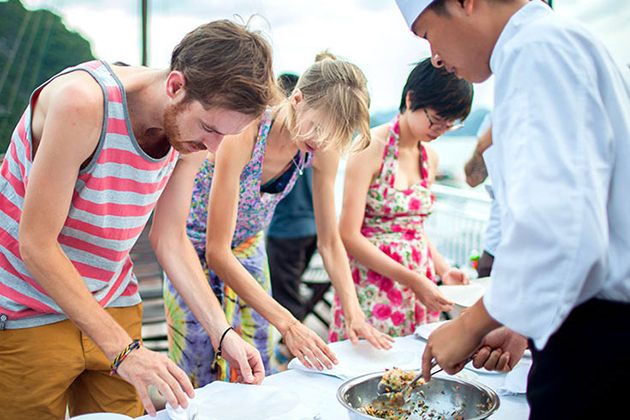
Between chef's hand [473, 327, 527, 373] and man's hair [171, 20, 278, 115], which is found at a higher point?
man's hair [171, 20, 278, 115]

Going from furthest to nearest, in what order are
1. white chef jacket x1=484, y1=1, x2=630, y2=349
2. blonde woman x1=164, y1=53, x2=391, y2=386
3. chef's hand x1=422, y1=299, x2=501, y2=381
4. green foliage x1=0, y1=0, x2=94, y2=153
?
green foliage x1=0, y1=0, x2=94, y2=153 → blonde woman x1=164, y1=53, x2=391, y2=386 → chef's hand x1=422, y1=299, x2=501, y2=381 → white chef jacket x1=484, y1=1, x2=630, y2=349

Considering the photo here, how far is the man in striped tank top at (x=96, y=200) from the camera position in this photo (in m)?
1.06

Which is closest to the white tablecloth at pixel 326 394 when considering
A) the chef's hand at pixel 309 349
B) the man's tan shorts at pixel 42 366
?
the chef's hand at pixel 309 349

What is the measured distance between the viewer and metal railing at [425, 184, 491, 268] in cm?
444

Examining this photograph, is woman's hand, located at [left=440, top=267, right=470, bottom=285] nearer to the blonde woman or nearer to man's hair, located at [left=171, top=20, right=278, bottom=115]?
the blonde woman

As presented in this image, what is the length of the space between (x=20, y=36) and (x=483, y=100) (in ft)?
8.23

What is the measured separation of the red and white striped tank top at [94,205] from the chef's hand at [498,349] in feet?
2.68

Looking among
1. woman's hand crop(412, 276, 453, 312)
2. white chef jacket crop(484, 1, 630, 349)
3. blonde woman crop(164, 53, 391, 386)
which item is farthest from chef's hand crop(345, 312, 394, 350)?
white chef jacket crop(484, 1, 630, 349)

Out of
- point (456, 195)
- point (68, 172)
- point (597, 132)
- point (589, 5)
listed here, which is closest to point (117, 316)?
point (68, 172)

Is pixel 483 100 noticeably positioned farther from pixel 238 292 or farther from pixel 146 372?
pixel 146 372

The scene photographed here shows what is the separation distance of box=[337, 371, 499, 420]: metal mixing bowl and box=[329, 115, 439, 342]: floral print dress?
857mm

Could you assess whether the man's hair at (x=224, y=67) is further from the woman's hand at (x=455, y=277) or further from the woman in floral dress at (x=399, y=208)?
the woman's hand at (x=455, y=277)

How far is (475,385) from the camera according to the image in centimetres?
118

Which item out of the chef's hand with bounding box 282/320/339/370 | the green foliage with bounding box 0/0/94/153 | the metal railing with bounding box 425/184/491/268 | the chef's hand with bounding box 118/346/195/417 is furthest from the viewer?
the metal railing with bounding box 425/184/491/268
